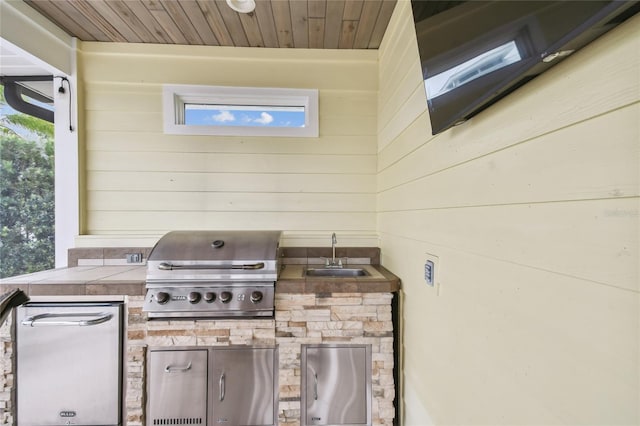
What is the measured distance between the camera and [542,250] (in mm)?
688

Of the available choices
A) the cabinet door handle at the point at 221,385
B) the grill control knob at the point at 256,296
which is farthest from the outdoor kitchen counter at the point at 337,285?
the cabinet door handle at the point at 221,385

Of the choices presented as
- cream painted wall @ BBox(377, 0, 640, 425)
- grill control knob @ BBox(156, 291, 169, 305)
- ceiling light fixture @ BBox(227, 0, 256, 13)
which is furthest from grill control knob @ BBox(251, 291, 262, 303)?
ceiling light fixture @ BBox(227, 0, 256, 13)

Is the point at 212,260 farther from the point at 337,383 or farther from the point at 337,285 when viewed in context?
the point at 337,383

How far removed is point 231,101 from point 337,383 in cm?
226

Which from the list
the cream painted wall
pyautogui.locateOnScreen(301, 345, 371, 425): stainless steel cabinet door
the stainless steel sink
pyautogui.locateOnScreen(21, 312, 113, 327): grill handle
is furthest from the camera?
the stainless steel sink

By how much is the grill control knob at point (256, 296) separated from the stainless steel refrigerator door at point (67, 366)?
31.6 inches

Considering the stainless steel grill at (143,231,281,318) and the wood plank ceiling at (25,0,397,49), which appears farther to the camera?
the wood plank ceiling at (25,0,397,49)

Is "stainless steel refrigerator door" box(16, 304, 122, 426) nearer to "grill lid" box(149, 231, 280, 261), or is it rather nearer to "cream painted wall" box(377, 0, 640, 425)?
"grill lid" box(149, 231, 280, 261)

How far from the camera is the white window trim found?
2.24 m

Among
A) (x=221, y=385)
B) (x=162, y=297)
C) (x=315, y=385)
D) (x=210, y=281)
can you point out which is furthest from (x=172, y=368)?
(x=315, y=385)

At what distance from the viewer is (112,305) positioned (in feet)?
5.25

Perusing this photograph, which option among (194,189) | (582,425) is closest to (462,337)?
(582,425)

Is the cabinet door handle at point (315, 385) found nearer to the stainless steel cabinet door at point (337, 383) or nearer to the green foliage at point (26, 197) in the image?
the stainless steel cabinet door at point (337, 383)

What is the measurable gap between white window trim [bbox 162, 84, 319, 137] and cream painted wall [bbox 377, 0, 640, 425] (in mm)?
1166
